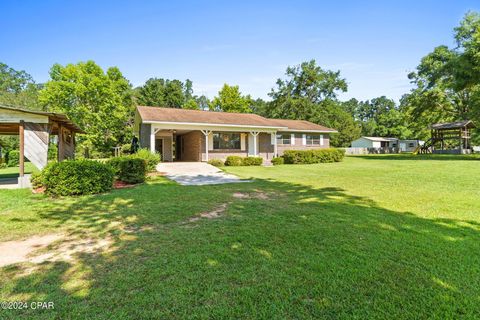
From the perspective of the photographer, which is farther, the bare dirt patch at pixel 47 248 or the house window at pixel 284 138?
the house window at pixel 284 138

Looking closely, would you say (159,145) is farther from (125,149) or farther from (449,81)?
(449,81)

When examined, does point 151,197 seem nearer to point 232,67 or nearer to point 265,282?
point 265,282

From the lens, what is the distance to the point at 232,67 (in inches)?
861

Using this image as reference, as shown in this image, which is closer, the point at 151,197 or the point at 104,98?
the point at 151,197

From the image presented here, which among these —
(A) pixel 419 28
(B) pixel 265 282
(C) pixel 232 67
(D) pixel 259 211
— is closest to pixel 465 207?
(D) pixel 259 211

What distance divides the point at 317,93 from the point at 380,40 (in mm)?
29624

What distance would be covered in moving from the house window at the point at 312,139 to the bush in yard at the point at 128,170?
18.9 metres

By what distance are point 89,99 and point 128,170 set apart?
24.1 meters

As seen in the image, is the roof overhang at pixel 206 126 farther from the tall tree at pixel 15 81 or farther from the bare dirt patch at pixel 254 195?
the tall tree at pixel 15 81

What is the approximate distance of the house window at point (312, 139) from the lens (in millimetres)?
25750

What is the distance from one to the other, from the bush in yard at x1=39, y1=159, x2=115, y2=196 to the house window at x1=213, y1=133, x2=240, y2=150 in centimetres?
1220

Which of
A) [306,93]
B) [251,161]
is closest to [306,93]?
[306,93]

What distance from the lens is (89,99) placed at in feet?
95.7

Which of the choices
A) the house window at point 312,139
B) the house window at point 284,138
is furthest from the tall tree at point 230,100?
the house window at point 284,138
